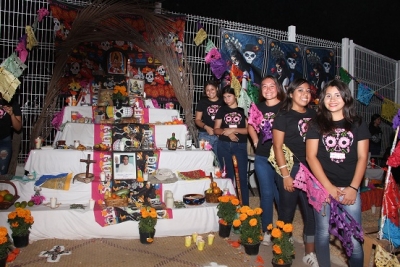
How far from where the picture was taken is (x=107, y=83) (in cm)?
475

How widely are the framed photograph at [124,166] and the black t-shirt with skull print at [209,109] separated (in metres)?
1.07

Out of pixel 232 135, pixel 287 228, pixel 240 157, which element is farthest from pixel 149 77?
pixel 287 228

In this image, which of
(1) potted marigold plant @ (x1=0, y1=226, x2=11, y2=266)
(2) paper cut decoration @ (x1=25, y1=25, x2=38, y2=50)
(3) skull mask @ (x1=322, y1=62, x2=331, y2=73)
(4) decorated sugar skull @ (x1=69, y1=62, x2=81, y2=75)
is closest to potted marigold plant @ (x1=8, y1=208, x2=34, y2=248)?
(1) potted marigold plant @ (x1=0, y1=226, x2=11, y2=266)

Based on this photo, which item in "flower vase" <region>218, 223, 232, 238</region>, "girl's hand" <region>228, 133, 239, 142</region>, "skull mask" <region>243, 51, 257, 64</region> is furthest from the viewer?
"skull mask" <region>243, 51, 257, 64</region>

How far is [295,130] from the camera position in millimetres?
2623

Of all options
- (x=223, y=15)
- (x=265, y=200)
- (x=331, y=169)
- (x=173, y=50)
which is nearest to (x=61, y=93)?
(x=173, y=50)

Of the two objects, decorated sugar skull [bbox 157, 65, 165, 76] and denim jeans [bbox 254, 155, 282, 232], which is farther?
decorated sugar skull [bbox 157, 65, 165, 76]

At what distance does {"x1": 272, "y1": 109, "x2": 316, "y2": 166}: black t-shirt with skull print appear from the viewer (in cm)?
261

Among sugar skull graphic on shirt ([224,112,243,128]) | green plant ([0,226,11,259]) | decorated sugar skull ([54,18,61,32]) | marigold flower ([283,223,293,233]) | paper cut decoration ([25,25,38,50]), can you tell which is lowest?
green plant ([0,226,11,259])

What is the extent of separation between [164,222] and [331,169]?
5.67ft

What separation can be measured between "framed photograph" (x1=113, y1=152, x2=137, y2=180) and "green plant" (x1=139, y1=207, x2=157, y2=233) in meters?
0.62

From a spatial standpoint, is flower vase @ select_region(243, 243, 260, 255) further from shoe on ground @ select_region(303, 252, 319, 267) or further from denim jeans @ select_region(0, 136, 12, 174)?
denim jeans @ select_region(0, 136, 12, 174)

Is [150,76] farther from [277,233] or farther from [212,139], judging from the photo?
[277,233]

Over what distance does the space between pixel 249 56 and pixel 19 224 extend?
3966 millimetres
